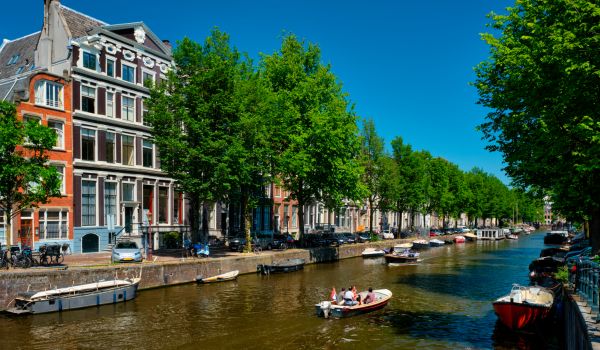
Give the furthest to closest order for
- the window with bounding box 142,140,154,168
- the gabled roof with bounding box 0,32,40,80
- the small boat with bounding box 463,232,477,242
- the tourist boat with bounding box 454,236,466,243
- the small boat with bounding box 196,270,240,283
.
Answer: the small boat with bounding box 463,232,477,242 → the tourist boat with bounding box 454,236,466,243 → the window with bounding box 142,140,154,168 → the gabled roof with bounding box 0,32,40,80 → the small boat with bounding box 196,270,240,283

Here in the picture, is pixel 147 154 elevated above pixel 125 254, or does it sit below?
above

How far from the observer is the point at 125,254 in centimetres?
3681

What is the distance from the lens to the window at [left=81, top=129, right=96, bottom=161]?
45625mm

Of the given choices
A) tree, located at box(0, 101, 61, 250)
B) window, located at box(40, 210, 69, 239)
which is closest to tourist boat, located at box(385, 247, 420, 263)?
window, located at box(40, 210, 69, 239)

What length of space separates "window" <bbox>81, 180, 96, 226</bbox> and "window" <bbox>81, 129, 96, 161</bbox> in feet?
8.07

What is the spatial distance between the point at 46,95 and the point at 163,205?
16.8 metres

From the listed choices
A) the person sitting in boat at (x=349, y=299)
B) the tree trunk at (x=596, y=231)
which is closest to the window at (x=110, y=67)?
the person sitting in boat at (x=349, y=299)

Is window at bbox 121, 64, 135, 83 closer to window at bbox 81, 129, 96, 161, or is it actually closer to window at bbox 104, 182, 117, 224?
window at bbox 81, 129, 96, 161

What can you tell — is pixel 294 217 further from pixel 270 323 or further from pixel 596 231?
pixel 270 323

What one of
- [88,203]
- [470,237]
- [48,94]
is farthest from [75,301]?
[470,237]

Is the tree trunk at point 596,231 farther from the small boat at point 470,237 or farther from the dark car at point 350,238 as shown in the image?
the small boat at point 470,237

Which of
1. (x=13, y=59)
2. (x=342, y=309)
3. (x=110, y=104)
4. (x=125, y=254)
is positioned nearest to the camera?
(x=342, y=309)

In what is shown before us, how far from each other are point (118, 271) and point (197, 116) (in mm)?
15773

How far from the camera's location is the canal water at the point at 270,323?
75.0 ft
